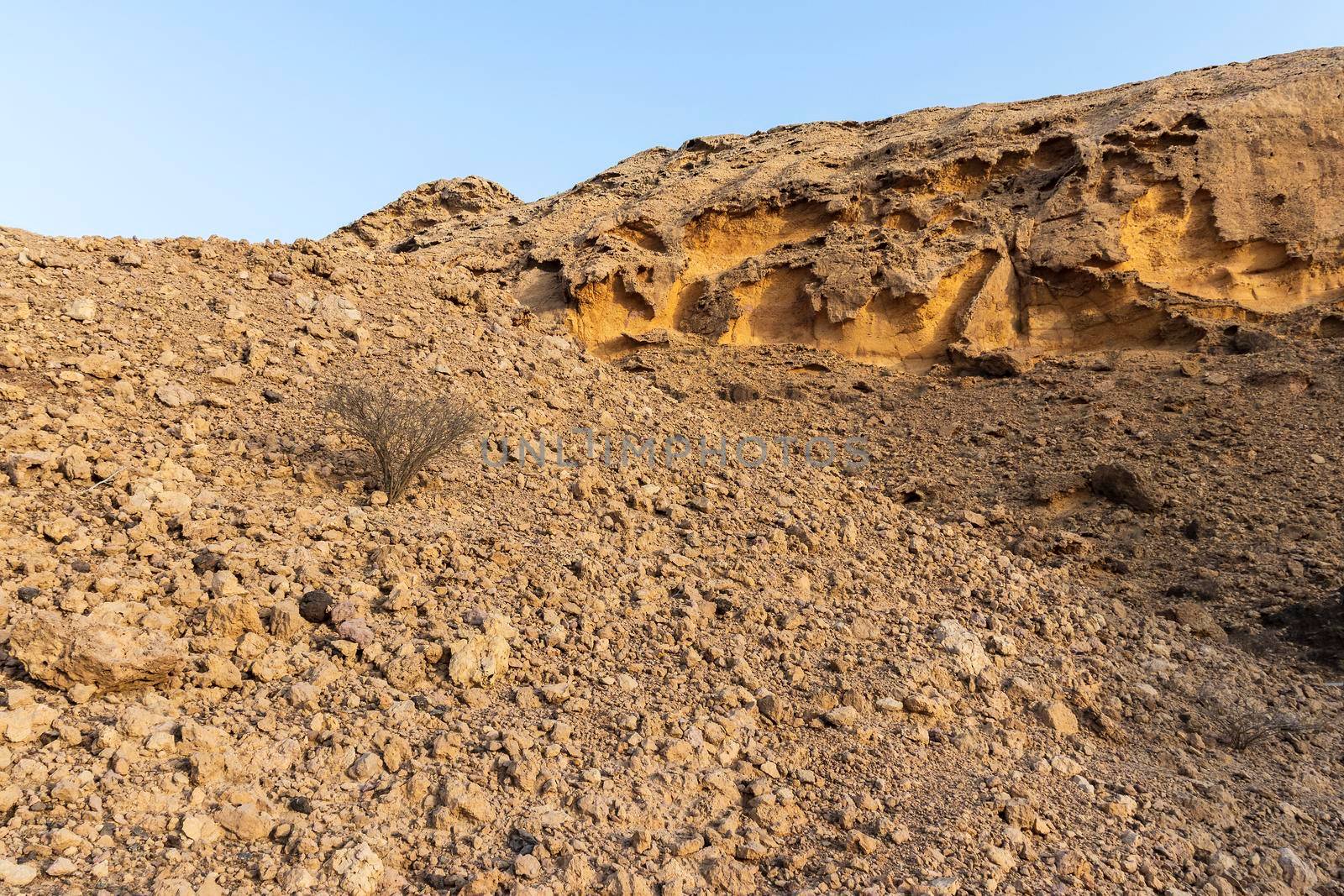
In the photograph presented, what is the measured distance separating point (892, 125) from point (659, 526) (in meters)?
9.72

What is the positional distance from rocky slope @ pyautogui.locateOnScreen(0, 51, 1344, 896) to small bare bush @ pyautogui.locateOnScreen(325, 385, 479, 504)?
19 centimetres

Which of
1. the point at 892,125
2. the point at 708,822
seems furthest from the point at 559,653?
the point at 892,125

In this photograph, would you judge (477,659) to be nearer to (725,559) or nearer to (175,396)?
(725,559)

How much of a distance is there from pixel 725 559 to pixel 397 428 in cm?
216

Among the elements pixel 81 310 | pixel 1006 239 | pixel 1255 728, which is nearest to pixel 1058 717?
pixel 1255 728

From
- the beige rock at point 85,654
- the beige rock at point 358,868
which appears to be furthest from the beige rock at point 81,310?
the beige rock at point 358,868

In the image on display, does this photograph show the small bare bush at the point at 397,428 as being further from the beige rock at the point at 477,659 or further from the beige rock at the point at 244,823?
the beige rock at the point at 244,823

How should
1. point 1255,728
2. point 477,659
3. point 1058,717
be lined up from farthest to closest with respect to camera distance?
1. point 1255,728
2. point 1058,717
3. point 477,659

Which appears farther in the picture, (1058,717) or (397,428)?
(397,428)

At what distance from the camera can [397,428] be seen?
5000mm

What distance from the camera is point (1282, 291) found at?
9539mm

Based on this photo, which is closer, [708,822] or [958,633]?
[708,822]

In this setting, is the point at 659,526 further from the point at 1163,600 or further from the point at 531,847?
the point at 1163,600

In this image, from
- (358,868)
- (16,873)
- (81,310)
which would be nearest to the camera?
(16,873)
